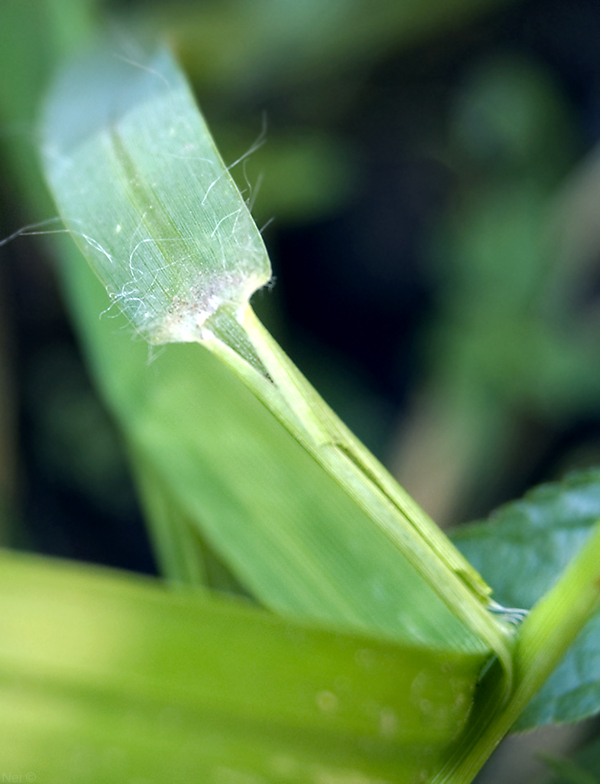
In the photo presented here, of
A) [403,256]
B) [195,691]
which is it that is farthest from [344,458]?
[403,256]

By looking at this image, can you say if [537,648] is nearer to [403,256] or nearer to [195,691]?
[195,691]

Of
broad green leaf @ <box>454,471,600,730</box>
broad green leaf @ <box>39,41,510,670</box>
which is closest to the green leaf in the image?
broad green leaf @ <box>39,41,510,670</box>

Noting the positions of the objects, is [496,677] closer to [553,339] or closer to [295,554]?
[295,554]

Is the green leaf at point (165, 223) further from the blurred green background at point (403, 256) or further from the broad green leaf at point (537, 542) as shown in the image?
the blurred green background at point (403, 256)

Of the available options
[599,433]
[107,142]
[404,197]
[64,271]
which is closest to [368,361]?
[404,197]

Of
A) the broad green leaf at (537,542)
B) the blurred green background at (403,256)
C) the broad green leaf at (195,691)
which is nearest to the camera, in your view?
the broad green leaf at (195,691)

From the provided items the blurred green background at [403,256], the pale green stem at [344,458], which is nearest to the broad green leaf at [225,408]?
the pale green stem at [344,458]
